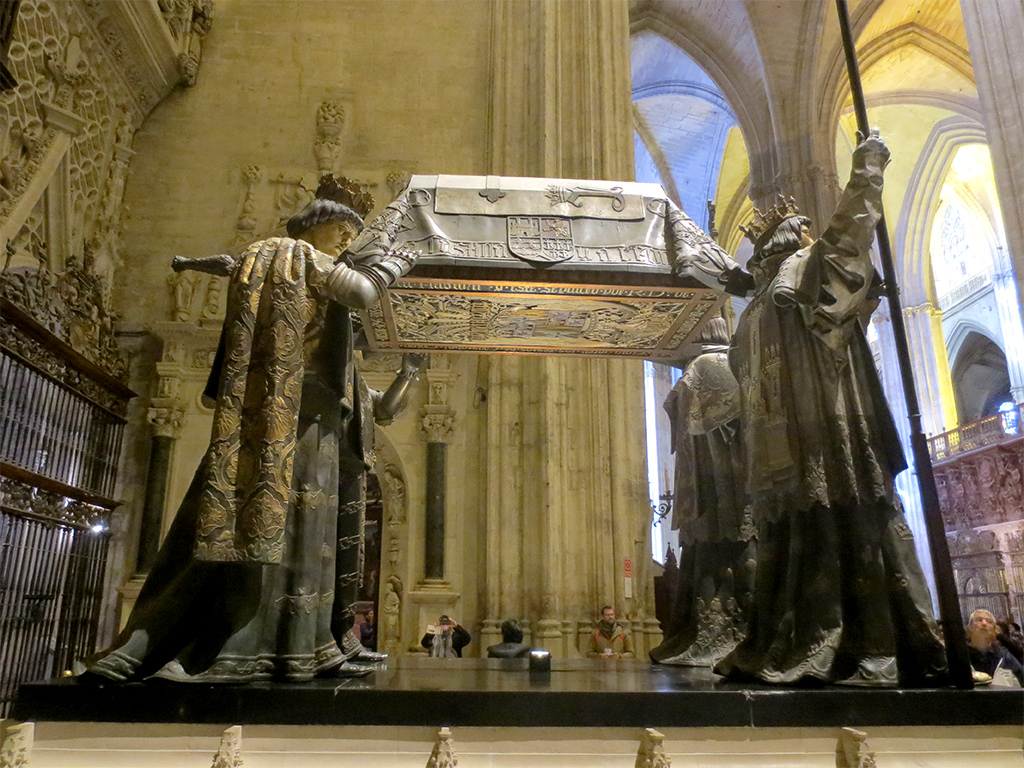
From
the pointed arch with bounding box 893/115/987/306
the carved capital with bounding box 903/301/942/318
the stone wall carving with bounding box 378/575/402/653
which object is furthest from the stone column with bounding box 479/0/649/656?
the carved capital with bounding box 903/301/942/318

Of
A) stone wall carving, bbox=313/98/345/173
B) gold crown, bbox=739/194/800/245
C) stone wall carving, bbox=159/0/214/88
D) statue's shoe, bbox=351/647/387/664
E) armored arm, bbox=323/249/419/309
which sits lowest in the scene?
statue's shoe, bbox=351/647/387/664

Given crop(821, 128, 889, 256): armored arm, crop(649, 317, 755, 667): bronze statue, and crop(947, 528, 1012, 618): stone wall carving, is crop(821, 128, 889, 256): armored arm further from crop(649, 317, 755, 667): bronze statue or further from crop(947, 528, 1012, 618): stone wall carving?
crop(947, 528, 1012, 618): stone wall carving

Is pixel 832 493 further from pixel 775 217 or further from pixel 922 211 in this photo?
pixel 922 211

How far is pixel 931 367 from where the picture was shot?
20781 millimetres

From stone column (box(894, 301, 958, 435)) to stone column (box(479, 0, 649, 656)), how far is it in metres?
14.7

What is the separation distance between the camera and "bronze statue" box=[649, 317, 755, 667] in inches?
146

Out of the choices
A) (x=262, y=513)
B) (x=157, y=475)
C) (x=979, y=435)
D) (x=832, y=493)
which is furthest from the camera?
(x=979, y=435)

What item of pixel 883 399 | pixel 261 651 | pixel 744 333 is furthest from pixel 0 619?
pixel 883 399

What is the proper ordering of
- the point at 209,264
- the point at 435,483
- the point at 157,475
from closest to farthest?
the point at 209,264 → the point at 157,475 → the point at 435,483

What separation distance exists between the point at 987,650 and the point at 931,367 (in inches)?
732

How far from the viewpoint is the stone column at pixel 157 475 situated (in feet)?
25.3

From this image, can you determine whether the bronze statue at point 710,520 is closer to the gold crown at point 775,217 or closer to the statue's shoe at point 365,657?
the gold crown at point 775,217

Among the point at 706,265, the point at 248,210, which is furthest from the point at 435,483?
the point at 706,265

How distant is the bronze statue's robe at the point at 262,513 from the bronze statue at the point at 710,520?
1.88 m
